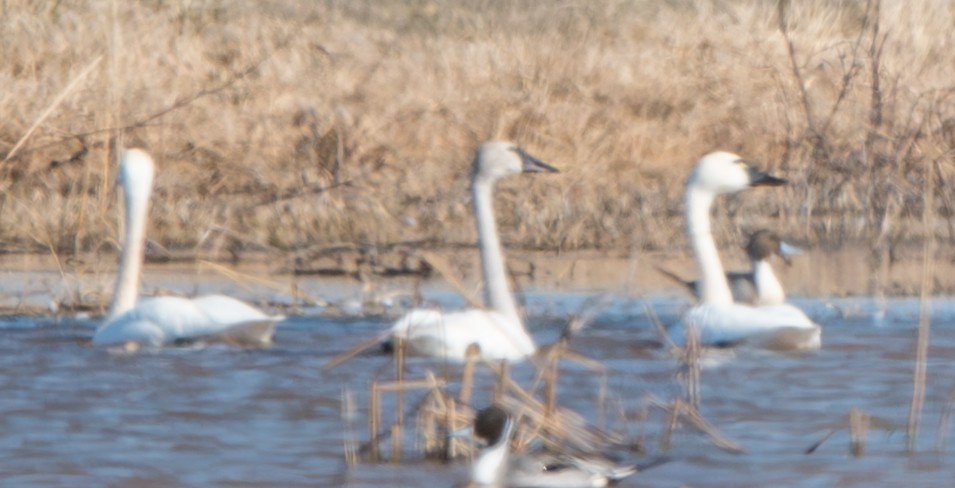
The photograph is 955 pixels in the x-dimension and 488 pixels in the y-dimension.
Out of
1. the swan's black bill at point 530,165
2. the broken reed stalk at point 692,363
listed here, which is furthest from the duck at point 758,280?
the broken reed stalk at point 692,363

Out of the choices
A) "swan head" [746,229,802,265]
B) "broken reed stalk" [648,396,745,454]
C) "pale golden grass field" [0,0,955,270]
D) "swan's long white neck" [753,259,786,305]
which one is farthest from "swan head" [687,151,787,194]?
"broken reed stalk" [648,396,745,454]

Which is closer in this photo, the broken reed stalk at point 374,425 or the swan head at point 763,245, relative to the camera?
the broken reed stalk at point 374,425

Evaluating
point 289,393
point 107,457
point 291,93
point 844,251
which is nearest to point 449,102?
point 291,93

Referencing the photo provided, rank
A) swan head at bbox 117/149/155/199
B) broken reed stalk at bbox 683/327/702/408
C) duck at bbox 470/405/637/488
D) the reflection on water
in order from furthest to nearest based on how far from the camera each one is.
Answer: swan head at bbox 117/149/155/199 < broken reed stalk at bbox 683/327/702/408 < the reflection on water < duck at bbox 470/405/637/488

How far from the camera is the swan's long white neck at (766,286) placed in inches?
338

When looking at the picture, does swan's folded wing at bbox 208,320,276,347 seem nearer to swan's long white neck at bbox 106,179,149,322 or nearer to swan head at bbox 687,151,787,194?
swan's long white neck at bbox 106,179,149,322

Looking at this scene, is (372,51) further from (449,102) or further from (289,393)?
(289,393)

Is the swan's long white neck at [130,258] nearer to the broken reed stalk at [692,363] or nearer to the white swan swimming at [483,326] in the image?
the white swan swimming at [483,326]

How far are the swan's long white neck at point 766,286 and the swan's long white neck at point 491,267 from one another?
124 cm

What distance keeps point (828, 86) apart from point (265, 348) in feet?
18.7

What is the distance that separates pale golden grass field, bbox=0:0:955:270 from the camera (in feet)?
33.4

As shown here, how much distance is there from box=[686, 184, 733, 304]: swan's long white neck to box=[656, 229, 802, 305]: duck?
0.13 metres

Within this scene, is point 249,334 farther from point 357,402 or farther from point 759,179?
point 759,179

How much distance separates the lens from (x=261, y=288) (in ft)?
30.5
